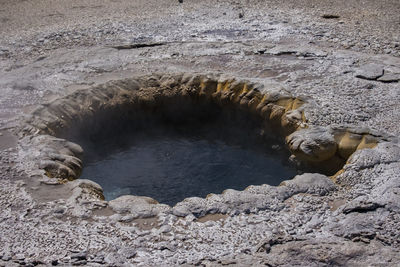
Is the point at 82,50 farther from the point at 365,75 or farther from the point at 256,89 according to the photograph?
the point at 365,75

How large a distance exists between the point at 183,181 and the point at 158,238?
1.72 m

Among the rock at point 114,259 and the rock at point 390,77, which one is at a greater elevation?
the rock at point 390,77

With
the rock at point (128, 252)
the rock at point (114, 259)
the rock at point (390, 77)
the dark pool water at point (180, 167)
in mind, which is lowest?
the dark pool water at point (180, 167)

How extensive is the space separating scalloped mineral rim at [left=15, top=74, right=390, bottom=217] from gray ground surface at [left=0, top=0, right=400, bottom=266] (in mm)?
109

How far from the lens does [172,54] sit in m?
5.34

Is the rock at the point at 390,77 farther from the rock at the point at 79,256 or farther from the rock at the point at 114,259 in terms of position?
the rock at the point at 79,256

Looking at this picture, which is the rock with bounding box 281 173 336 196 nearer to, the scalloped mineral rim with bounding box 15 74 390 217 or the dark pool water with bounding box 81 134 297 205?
the scalloped mineral rim with bounding box 15 74 390 217

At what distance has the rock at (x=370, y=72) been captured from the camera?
4.53m

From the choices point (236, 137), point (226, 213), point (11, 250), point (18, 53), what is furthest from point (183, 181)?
point (18, 53)

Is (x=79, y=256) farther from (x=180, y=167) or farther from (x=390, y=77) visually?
(x=390, y=77)

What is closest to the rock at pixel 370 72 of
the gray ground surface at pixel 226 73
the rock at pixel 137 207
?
the gray ground surface at pixel 226 73

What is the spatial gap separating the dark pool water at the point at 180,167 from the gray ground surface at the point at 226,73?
0.72 metres

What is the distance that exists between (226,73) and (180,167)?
3.49 ft

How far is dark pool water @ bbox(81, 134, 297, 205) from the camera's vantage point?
4.31 m
